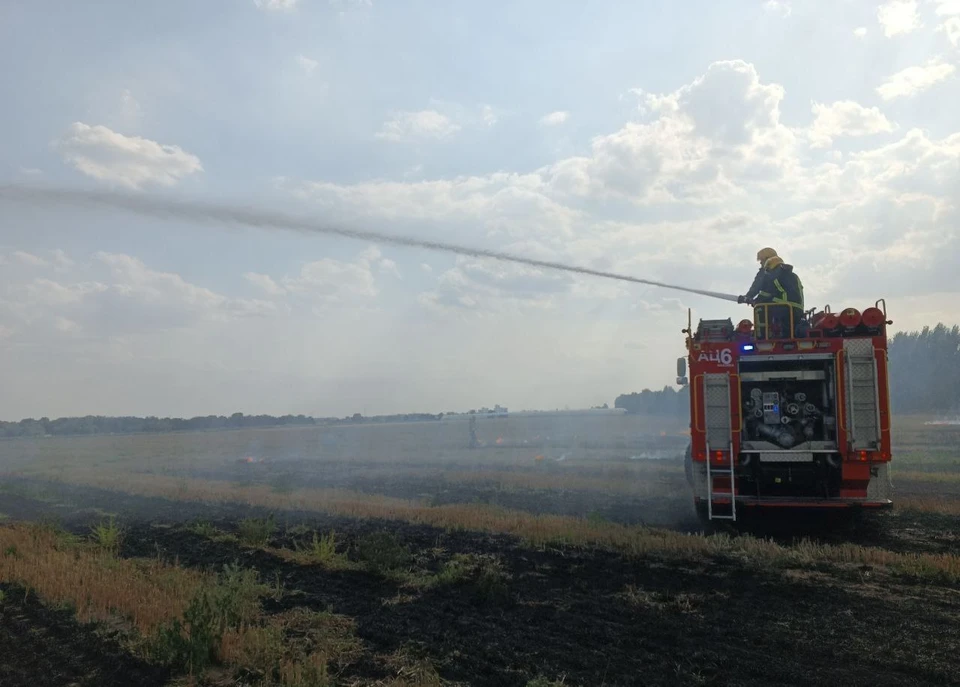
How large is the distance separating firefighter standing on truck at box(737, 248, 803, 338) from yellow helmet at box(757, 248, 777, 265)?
1.52 feet

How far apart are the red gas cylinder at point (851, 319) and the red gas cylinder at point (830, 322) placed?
0.08 metres

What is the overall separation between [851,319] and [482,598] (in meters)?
7.44

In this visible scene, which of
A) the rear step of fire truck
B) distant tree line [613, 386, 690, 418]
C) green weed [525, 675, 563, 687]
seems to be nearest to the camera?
green weed [525, 675, 563, 687]

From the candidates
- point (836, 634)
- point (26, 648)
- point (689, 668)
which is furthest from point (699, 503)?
point (26, 648)

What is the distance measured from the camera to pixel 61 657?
637 centimetres

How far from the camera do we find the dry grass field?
582 cm

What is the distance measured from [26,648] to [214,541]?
564 centimetres

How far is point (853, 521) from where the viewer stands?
1281 centimetres

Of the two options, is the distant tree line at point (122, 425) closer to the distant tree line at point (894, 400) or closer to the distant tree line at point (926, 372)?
the distant tree line at point (894, 400)

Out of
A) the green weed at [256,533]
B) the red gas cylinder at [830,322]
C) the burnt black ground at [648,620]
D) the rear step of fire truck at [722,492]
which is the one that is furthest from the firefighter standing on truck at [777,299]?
the green weed at [256,533]

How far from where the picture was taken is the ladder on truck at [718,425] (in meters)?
11.7

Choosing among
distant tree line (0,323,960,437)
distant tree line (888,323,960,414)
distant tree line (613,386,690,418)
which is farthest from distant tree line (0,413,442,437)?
distant tree line (888,323,960,414)

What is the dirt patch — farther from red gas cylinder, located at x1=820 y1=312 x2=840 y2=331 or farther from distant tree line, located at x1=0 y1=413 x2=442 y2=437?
distant tree line, located at x1=0 y1=413 x2=442 y2=437

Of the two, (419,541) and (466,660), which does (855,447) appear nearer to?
(419,541)
